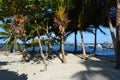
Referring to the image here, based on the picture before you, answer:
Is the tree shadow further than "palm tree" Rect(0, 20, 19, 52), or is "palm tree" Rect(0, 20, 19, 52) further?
"palm tree" Rect(0, 20, 19, 52)

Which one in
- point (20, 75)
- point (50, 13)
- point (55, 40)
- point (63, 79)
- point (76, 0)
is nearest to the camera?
point (63, 79)

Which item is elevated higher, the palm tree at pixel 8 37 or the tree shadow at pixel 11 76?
the palm tree at pixel 8 37

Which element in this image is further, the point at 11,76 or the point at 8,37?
the point at 8,37

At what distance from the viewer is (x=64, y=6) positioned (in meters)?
27.9

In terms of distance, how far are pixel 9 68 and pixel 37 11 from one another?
549 cm

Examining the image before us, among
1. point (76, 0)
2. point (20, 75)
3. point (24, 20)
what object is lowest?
point (20, 75)

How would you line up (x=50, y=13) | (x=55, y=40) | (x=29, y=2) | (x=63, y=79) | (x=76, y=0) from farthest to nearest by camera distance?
1. (x=55, y=40)
2. (x=50, y=13)
3. (x=76, y=0)
4. (x=29, y=2)
5. (x=63, y=79)

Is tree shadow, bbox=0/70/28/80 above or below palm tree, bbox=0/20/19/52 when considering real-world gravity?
below

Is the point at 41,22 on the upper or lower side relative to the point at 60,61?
upper

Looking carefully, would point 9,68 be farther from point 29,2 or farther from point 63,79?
point 63,79

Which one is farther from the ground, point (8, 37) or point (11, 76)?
point (8, 37)

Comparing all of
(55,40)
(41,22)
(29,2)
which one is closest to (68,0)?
(29,2)

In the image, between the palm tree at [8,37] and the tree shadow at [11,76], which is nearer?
the tree shadow at [11,76]

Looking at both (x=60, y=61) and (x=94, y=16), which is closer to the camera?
(x=60, y=61)
